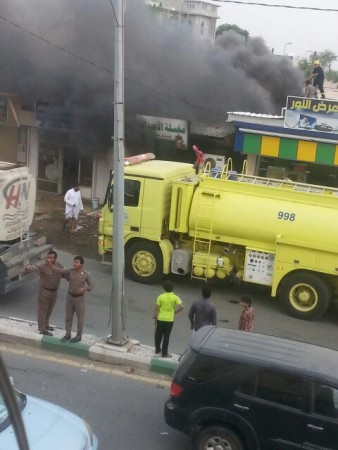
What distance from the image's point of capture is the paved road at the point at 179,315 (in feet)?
32.0

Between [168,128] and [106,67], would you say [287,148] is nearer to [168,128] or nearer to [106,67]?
[168,128]

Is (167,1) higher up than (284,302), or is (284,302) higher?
(167,1)

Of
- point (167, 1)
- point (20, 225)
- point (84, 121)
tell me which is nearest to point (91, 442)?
point (20, 225)

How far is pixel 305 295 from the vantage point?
10.9 meters

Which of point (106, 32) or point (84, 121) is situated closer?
point (84, 121)

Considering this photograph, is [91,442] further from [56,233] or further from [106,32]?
[106,32]

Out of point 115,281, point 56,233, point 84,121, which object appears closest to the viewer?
point 115,281

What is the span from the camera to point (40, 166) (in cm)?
2028

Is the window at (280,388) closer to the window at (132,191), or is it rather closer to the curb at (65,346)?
the curb at (65,346)

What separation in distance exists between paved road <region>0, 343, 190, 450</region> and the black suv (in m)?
0.70

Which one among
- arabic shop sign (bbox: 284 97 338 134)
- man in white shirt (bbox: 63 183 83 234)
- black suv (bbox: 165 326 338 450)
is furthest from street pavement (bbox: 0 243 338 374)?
arabic shop sign (bbox: 284 97 338 134)

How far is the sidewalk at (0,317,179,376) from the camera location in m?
8.09

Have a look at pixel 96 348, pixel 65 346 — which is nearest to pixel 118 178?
pixel 96 348

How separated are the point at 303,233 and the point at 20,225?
4.76 meters
